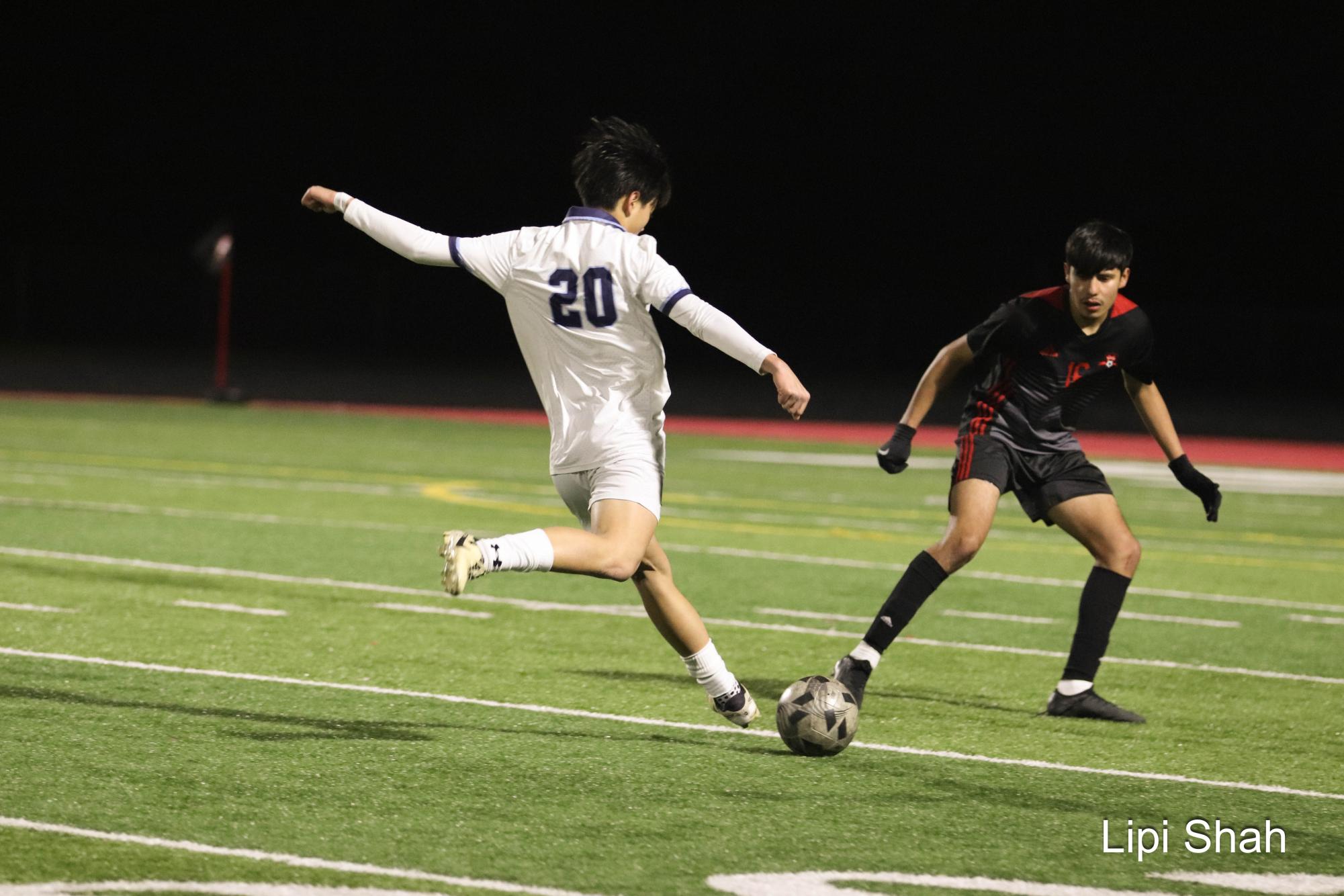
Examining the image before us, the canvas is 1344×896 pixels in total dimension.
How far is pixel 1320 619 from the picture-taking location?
9492 mm

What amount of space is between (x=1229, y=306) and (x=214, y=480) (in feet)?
91.8

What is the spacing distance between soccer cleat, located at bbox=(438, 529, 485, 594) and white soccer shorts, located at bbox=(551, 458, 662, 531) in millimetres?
589

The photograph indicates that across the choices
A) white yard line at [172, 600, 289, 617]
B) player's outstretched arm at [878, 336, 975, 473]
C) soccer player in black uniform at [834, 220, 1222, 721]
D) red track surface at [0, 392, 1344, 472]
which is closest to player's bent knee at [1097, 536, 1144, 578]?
soccer player in black uniform at [834, 220, 1222, 721]

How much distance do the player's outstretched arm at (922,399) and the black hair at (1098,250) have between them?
0.48 meters

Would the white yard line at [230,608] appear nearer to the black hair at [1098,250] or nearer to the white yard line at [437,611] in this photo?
the white yard line at [437,611]

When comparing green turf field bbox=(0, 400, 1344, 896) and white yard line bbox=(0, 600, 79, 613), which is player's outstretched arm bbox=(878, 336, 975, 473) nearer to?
green turf field bbox=(0, 400, 1344, 896)

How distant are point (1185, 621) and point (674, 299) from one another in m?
5.16

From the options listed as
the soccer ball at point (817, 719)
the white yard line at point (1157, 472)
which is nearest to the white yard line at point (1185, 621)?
the soccer ball at point (817, 719)

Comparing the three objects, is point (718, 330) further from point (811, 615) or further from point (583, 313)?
point (811, 615)

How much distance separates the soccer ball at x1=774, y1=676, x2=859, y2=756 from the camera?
5.52m

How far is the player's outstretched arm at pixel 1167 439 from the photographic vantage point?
6727 millimetres

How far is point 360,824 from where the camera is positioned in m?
4.49

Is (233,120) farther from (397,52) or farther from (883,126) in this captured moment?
(883,126)

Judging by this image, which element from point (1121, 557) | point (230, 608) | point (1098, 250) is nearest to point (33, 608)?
point (230, 608)
